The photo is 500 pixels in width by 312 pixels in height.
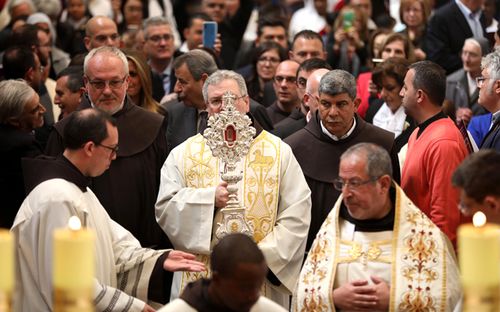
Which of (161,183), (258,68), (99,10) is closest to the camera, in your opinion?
(161,183)

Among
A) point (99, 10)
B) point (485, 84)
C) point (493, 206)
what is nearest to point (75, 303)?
point (493, 206)

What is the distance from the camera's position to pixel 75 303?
11.6 feet

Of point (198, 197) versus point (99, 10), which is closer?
point (198, 197)

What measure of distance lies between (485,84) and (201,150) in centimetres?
211

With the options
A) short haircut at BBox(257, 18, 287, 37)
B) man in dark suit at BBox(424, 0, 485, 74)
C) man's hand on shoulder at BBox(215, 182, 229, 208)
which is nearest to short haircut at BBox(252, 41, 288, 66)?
short haircut at BBox(257, 18, 287, 37)

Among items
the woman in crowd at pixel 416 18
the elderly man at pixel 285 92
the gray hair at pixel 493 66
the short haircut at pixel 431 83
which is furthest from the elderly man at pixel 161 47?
the short haircut at pixel 431 83

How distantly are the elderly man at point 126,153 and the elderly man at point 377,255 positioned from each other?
1.89 meters

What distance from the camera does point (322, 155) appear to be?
788 centimetres

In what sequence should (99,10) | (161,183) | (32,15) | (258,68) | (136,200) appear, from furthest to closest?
(99,10)
(32,15)
(258,68)
(136,200)
(161,183)

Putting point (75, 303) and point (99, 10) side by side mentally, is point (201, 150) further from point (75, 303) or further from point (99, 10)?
point (99, 10)

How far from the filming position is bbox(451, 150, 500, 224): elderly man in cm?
564

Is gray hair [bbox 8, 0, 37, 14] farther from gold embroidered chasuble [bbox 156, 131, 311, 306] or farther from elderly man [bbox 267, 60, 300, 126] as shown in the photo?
gold embroidered chasuble [bbox 156, 131, 311, 306]

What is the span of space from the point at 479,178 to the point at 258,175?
80.2 inches

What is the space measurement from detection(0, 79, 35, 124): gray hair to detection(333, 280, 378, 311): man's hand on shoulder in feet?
9.51
